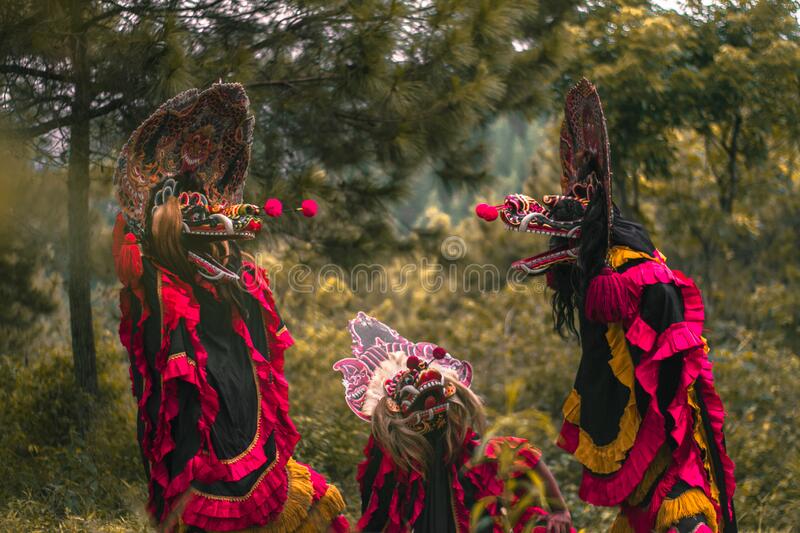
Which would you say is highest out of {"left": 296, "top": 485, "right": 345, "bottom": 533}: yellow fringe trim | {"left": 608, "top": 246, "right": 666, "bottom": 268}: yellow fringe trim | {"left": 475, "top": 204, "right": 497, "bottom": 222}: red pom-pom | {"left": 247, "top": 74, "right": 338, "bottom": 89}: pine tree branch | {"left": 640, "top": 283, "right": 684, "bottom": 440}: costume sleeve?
{"left": 247, "top": 74, "right": 338, "bottom": 89}: pine tree branch

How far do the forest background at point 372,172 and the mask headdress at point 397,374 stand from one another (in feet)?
3.26

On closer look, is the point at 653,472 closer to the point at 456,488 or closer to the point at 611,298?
the point at 611,298

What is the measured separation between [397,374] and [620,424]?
1.06m

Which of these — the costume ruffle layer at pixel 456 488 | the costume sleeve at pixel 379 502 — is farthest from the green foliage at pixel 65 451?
the costume ruffle layer at pixel 456 488

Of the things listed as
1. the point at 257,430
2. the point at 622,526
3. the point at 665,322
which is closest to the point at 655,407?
the point at 665,322

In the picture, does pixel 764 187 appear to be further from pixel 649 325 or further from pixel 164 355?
pixel 164 355

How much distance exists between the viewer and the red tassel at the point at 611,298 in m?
4.60

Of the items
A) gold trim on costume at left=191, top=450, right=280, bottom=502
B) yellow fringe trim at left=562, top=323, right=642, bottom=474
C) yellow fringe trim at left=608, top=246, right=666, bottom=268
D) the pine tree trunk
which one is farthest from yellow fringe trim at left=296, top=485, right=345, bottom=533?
the pine tree trunk

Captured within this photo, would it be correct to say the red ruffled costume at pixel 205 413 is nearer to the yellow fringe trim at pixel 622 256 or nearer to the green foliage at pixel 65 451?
the green foliage at pixel 65 451

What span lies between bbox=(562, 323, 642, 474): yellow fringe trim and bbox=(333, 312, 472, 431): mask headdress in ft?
2.31

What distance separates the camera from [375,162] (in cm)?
854

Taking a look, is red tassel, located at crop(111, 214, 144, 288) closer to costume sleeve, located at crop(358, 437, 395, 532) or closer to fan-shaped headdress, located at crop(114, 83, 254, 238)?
fan-shaped headdress, located at crop(114, 83, 254, 238)

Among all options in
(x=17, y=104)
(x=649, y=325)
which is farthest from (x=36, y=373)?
(x=649, y=325)

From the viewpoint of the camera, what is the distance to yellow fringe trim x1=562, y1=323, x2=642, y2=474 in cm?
468
